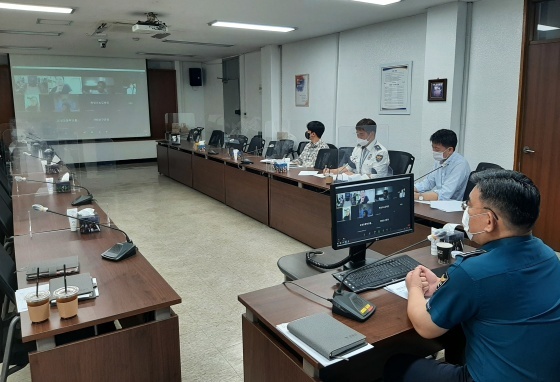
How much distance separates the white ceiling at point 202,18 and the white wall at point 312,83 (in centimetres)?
24

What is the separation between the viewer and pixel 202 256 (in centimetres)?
424

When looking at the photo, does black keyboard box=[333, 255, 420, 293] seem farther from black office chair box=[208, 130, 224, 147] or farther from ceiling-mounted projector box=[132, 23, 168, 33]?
black office chair box=[208, 130, 224, 147]

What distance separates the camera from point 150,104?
10719mm

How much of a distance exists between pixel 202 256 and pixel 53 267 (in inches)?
87.1

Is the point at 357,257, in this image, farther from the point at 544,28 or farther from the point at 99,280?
the point at 544,28

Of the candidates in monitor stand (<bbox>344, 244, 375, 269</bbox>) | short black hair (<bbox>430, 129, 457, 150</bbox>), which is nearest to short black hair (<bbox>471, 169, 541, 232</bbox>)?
monitor stand (<bbox>344, 244, 375, 269</bbox>)

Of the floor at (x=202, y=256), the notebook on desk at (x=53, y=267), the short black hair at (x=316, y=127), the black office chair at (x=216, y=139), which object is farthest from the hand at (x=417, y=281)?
the black office chair at (x=216, y=139)

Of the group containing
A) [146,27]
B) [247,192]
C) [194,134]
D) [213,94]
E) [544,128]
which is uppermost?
[146,27]

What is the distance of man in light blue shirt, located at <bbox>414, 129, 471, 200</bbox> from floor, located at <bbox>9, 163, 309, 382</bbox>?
1.48 meters

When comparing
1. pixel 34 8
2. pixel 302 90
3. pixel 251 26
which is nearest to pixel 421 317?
pixel 34 8

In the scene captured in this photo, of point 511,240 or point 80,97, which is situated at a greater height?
point 80,97

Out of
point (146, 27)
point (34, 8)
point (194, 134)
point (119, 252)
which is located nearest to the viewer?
point (119, 252)

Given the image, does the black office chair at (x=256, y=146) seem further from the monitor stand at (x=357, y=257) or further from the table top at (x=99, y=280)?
the monitor stand at (x=357, y=257)

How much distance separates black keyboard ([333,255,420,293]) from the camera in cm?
180
